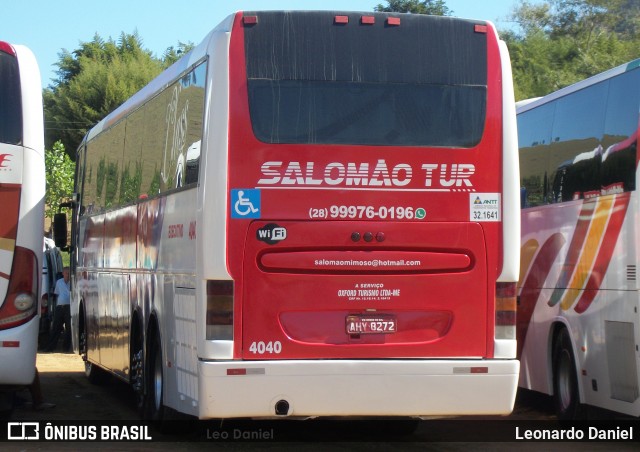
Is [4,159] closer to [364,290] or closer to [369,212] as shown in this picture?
[369,212]

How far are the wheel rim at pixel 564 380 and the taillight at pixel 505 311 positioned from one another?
3429mm

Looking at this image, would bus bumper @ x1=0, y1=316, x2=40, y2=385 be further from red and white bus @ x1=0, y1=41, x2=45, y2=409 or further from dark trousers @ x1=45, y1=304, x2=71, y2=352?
dark trousers @ x1=45, y1=304, x2=71, y2=352

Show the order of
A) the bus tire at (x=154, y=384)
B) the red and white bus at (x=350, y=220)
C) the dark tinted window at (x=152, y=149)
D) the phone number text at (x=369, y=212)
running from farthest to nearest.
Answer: the bus tire at (x=154, y=384) → the dark tinted window at (x=152, y=149) → the phone number text at (x=369, y=212) → the red and white bus at (x=350, y=220)

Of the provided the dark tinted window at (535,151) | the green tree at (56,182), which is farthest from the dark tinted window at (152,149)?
the green tree at (56,182)

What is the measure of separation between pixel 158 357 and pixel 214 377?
109 inches

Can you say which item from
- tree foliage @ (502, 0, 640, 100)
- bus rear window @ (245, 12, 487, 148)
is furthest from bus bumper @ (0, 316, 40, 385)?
tree foliage @ (502, 0, 640, 100)

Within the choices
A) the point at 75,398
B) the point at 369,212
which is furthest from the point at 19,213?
the point at 75,398

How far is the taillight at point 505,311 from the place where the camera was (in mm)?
9922

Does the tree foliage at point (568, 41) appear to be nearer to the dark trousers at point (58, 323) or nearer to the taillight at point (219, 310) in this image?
the dark trousers at point (58, 323)

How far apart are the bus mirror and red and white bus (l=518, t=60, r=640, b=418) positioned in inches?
260

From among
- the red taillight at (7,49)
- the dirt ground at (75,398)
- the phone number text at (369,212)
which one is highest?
the red taillight at (7,49)

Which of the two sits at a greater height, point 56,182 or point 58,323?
point 56,182

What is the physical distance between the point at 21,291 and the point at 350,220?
341 cm

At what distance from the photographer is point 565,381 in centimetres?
1336
